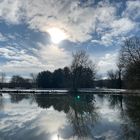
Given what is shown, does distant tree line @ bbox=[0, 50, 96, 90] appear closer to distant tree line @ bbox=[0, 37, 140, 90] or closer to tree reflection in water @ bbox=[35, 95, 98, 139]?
distant tree line @ bbox=[0, 37, 140, 90]

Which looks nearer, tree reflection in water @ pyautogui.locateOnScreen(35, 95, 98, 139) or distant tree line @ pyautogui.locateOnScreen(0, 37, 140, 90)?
tree reflection in water @ pyautogui.locateOnScreen(35, 95, 98, 139)

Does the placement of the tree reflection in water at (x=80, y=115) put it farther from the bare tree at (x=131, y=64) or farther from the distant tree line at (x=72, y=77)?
the distant tree line at (x=72, y=77)

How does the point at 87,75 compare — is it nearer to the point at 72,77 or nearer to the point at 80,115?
the point at 72,77

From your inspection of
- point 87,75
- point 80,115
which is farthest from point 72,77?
point 80,115

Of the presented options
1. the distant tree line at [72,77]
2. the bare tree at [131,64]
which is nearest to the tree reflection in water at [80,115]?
the bare tree at [131,64]

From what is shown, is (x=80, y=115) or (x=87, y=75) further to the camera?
(x=87, y=75)

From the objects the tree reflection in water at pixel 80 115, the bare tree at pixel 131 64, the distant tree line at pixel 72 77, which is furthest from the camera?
the distant tree line at pixel 72 77

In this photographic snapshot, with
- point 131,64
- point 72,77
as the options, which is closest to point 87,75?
point 72,77

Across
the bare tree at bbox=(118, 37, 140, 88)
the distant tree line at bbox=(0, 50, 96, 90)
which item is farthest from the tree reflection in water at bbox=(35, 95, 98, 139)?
the distant tree line at bbox=(0, 50, 96, 90)

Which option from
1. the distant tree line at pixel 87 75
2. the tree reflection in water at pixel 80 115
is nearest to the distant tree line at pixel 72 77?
the distant tree line at pixel 87 75

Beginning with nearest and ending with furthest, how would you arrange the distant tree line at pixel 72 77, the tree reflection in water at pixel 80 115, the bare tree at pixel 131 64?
the tree reflection in water at pixel 80 115 < the bare tree at pixel 131 64 < the distant tree line at pixel 72 77

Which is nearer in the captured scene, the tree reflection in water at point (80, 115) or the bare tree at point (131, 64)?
the tree reflection in water at point (80, 115)

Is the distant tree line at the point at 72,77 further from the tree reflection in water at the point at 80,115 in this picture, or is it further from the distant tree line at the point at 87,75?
the tree reflection in water at the point at 80,115

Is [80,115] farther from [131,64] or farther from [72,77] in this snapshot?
[72,77]
